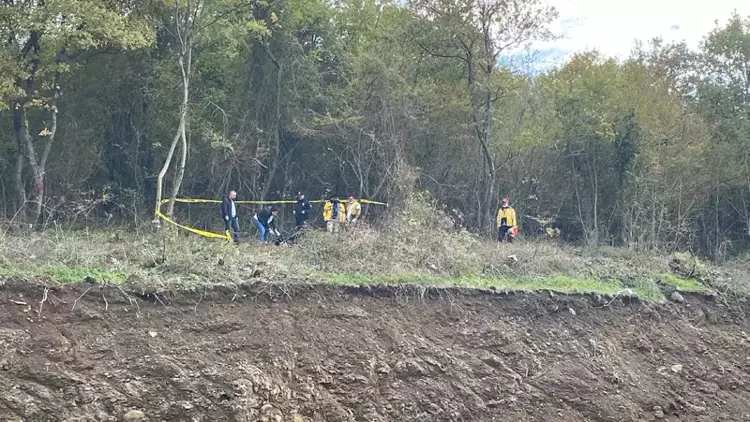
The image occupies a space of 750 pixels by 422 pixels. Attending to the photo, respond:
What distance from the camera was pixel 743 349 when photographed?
11484mm

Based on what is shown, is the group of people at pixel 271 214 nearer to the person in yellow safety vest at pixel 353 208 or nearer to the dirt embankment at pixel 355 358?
the person in yellow safety vest at pixel 353 208

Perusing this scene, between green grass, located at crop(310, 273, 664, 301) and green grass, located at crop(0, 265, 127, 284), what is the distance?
113 inches

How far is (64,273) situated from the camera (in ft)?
28.0

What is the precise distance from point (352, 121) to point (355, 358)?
12.3 m

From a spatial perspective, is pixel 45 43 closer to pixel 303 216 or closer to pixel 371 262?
pixel 303 216

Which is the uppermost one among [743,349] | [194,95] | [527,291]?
[194,95]


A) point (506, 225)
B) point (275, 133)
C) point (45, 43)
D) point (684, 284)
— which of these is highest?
point (45, 43)

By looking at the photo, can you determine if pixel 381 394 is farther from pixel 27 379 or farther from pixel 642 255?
pixel 642 255

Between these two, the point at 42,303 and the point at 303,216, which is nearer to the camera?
the point at 42,303

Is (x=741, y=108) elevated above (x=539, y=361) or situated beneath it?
elevated above

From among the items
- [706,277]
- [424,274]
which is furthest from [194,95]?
[706,277]

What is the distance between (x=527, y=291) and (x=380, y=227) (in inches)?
119

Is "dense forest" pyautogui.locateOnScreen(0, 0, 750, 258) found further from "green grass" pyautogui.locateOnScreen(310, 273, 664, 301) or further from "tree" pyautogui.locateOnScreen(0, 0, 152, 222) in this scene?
"green grass" pyautogui.locateOnScreen(310, 273, 664, 301)

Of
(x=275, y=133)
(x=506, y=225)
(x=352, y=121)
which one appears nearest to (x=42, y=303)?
(x=506, y=225)
